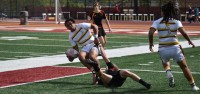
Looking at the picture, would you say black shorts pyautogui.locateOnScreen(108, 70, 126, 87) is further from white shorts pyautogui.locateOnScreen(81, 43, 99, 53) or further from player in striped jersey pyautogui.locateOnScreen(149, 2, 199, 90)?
white shorts pyautogui.locateOnScreen(81, 43, 99, 53)

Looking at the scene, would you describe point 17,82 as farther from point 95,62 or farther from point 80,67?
point 80,67

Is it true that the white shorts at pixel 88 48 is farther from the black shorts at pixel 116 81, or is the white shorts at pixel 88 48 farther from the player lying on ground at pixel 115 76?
the black shorts at pixel 116 81

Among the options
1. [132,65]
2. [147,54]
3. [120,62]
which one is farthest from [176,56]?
[147,54]

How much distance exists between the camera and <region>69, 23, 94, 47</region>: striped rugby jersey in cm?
1124

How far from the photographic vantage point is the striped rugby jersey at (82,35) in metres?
11.2

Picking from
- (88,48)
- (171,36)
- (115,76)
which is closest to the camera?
(115,76)

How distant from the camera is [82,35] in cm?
1130

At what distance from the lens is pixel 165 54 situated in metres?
10.3

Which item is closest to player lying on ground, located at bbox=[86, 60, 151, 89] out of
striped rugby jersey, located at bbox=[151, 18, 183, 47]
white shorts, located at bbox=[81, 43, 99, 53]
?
striped rugby jersey, located at bbox=[151, 18, 183, 47]

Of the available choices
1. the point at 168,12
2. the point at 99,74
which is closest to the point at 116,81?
the point at 99,74

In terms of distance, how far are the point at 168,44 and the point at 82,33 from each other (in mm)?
1946

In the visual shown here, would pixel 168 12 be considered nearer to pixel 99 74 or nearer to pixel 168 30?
pixel 168 30

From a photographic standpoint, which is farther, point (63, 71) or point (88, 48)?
point (63, 71)

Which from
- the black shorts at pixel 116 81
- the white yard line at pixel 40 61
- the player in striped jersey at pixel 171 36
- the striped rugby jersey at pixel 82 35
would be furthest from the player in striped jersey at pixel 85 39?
the white yard line at pixel 40 61
